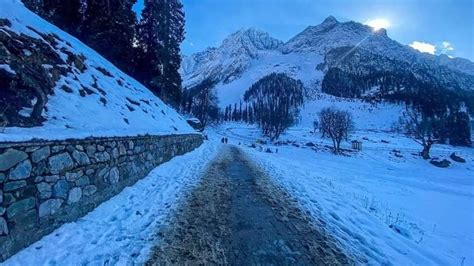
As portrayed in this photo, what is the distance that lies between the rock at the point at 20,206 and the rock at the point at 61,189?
0.46 m

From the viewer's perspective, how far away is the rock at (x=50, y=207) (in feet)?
13.5

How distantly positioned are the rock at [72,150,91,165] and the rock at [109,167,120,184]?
115 cm

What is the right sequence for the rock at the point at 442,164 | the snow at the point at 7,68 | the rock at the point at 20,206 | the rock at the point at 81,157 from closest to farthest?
the rock at the point at 20,206
the rock at the point at 81,157
the snow at the point at 7,68
the rock at the point at 442,164

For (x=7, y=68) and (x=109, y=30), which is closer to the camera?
(x=7, y=68)

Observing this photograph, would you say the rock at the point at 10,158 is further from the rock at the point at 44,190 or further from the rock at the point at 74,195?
the rock at the point at 74,195

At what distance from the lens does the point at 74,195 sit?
194 inches

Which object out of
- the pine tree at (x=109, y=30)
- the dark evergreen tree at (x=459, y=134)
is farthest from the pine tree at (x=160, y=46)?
the dark evergreen tree at (x=459, y=134)

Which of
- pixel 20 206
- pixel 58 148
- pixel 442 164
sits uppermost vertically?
pixel 58 148

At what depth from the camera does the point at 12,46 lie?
241 inches

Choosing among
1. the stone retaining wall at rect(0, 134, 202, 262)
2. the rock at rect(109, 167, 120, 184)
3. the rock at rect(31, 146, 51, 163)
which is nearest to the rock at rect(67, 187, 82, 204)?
the stone retaining wall at rect(0, 134, 202, 262)

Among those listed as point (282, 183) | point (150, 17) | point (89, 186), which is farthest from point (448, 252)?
point (150, 17)

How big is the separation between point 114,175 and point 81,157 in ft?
5.38

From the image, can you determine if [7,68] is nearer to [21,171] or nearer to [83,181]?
[83,181]

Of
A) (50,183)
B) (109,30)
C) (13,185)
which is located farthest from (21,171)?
(109,30)
